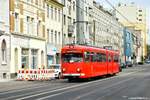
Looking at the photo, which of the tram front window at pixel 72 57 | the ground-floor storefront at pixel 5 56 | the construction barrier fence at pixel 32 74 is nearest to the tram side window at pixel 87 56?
the tram front window at pixel 72 57

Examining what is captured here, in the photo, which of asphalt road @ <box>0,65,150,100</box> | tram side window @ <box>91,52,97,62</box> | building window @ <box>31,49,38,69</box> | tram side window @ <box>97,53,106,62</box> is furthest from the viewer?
building window @ <box>31,49,38,69</box>

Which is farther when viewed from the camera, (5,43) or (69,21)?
(69,21)

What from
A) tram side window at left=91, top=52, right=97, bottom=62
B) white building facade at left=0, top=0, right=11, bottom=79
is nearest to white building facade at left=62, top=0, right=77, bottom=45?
white building facade at left=0, top=0, right=11, bottom=79

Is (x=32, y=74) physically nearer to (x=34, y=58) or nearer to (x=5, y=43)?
(x=5, y=43)

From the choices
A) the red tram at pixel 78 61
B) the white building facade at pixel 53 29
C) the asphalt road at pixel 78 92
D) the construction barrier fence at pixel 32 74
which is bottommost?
the asphalt road at pixel 78 92

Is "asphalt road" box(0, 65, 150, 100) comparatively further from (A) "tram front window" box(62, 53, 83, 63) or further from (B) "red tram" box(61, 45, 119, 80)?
(A) "tram front window" box(62, 53, 83, 63)

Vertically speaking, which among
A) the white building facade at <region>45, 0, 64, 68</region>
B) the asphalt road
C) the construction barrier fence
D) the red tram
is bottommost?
the asphalt road

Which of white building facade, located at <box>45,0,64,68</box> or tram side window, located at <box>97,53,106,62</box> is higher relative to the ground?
white building facade, located at <box>45,0,64,68</box>

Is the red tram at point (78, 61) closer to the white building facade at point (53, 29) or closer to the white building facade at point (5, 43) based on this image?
the white building facade at point (5, 43)

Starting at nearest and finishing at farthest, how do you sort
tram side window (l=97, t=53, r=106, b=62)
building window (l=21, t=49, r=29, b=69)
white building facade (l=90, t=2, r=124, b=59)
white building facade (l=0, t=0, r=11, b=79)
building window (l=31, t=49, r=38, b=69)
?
tram side window (l=97, t=53, r=106, b=62)
white building facade (l=0, t=0, r=11, b=79)
building window (l=21, t=49, r=29, b=69)
building window (l=31, t=49, r=38, b=69)
white building facade (l=90, t=2, r=124, b=59)

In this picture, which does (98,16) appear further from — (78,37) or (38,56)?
(38,56)

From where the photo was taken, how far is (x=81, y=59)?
1538 inches

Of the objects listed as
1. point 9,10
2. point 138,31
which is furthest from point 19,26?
point 138,31

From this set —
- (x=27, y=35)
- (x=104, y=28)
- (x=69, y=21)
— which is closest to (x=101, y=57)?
(x=27, y=35)
